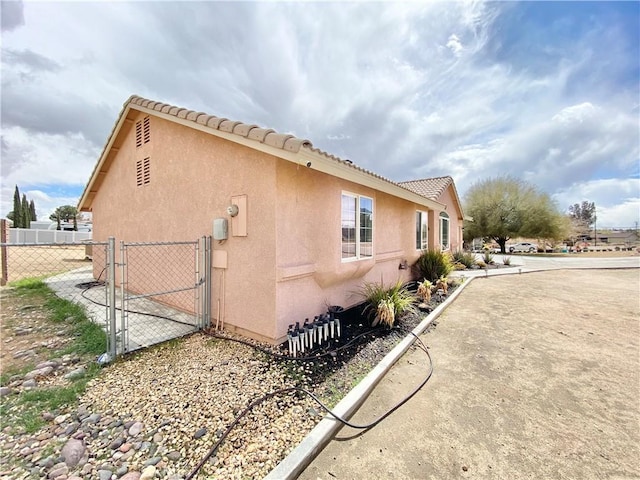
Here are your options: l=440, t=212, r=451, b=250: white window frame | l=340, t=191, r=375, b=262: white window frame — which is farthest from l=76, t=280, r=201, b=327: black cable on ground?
l=440, t=212, r=451, b=250: white window frame

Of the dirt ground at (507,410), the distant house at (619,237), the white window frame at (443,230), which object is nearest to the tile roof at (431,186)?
the white window frame at (443,230)

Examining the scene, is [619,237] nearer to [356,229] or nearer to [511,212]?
[511,212]

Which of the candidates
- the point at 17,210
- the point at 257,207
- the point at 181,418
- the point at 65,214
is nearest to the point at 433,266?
the point at 257,207

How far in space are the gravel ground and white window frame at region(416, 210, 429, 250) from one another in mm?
8505

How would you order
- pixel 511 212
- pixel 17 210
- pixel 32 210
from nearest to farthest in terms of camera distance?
1. pixel 511 212
2. pixel 17 210
3. pixel 32 210

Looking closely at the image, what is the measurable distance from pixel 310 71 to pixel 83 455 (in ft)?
36.7

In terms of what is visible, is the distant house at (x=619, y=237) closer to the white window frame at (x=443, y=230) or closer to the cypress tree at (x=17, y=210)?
the white window frame at (x=443, y=230)

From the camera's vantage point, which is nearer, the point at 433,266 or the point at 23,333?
the point at 23,333

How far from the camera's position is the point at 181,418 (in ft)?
9.78

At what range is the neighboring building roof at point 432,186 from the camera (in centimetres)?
1504

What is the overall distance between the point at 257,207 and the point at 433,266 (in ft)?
29.7

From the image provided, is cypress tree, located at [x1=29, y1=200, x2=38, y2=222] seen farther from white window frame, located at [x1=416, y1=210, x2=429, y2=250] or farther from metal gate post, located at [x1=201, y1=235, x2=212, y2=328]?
white window frame, located at [x1=416, y1=210, x2=429, y2=250]

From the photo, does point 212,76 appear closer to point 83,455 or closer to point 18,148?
point 83,455

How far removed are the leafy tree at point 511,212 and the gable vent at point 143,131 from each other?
3357 centimetres
